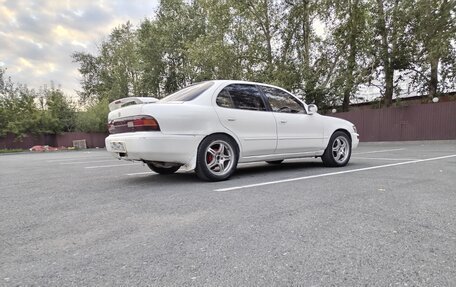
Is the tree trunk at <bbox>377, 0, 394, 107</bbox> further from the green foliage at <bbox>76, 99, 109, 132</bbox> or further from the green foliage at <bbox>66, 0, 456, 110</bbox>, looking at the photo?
the green foliage at <bbox>76, 99, 109, 132</bbox>

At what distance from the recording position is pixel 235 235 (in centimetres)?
246

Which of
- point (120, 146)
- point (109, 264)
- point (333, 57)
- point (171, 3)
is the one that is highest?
point (171, 3)

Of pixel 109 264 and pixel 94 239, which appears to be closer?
pixel 109 264

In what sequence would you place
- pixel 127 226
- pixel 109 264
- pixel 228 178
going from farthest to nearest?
pixel 228 178 < pixel 127 226 < pixel 109 264

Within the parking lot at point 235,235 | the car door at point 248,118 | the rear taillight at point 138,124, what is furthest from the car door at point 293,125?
the rear taillight at point 138,124

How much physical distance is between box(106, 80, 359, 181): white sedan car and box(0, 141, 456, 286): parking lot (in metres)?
A: 0.55

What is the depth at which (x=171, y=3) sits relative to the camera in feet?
94.3

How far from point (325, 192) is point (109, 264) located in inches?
104

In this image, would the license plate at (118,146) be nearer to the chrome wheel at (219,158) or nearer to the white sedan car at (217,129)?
the white sedan car at (217,129)

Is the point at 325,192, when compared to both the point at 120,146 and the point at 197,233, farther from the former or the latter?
the point at 120,146

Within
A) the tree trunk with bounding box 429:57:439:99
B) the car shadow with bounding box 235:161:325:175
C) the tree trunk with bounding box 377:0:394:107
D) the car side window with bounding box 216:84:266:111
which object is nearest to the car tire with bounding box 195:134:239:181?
the car side window with bounding box 216:84:266:111

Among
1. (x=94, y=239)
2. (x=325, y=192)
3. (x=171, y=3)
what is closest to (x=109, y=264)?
(x=94, y=239)

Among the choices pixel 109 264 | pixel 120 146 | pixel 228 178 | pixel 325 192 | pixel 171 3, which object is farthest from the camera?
pixel 171 3

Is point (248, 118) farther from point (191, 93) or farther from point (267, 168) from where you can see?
point (267, 168)
